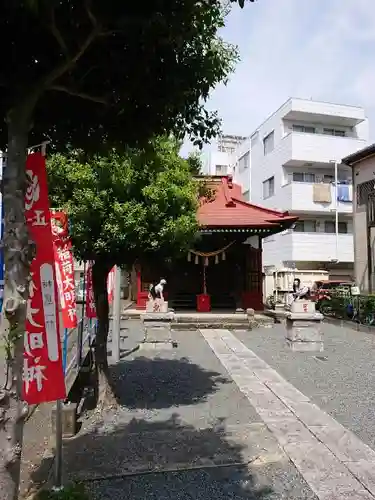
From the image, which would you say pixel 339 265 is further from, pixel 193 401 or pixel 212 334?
pixel 193 401

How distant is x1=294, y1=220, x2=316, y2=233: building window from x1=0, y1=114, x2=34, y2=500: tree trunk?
26.3 m

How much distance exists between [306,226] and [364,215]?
7.70 metres

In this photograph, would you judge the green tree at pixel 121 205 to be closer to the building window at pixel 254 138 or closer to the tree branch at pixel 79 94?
the tree branch at pixel 79 94

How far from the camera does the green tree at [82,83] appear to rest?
251 cm

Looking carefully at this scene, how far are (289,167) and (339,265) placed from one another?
679cm

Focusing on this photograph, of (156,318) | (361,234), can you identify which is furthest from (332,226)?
(156,318)

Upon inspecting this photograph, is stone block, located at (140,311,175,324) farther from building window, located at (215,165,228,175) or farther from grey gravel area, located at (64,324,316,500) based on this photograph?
building window, located at (215,165,228,175)

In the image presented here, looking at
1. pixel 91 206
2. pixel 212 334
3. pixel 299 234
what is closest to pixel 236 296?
pixel 212 334

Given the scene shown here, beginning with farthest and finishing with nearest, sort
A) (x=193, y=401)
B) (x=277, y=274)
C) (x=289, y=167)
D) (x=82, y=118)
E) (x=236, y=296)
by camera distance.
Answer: (x=289, y=167) → (x=277, y=274) → (x=236, y=296) → (x=193, y=401) → (x=82, y=118)

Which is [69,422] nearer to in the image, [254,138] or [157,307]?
[157,307]

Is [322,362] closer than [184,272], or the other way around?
[322,362]

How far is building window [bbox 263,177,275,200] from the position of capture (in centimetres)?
3023

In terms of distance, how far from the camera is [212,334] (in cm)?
1500

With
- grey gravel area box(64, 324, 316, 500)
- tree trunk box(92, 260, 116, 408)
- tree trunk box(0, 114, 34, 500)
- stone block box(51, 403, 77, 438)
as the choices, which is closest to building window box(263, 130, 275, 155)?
grey gravel area box(64, 324, 316, 500)
